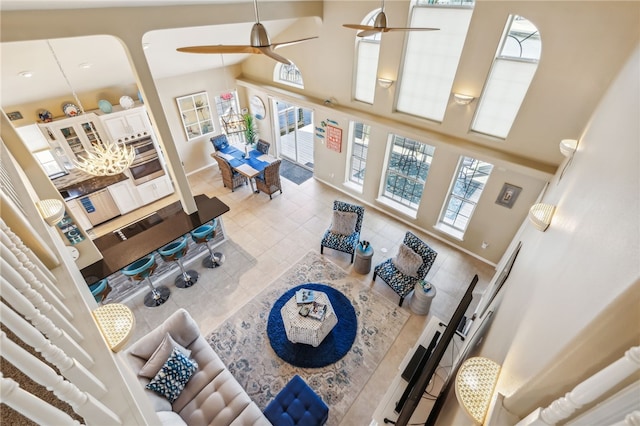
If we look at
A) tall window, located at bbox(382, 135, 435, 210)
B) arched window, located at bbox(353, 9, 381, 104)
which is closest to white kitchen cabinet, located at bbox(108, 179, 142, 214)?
arched window, located at bbox(353, 9, 381, 104)

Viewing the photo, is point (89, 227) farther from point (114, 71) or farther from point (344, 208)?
point (344, 208)

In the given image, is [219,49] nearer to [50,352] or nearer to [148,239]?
[50,352]

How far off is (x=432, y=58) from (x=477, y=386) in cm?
529

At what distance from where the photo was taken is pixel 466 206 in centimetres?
612

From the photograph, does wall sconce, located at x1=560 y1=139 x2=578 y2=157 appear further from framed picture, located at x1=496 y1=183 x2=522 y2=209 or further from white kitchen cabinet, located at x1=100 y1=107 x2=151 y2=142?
white kitchen cabinet, located at x1=100 y1=107 x2=151 y2=142

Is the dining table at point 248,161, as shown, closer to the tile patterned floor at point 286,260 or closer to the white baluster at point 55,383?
the tile patterned floor at point 286,260

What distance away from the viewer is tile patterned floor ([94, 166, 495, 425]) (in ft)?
16.4

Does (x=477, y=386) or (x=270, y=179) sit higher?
(x=477, y=386)

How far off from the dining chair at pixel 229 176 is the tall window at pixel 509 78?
20.1ft

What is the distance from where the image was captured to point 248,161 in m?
8.31

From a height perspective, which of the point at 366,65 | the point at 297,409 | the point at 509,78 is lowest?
the point at 297,409

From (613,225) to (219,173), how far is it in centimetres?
944

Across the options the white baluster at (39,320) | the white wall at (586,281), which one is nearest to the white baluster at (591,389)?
the white wall at (586,281)

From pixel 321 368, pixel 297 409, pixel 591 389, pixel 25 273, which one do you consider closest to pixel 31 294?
pixel 25 273
